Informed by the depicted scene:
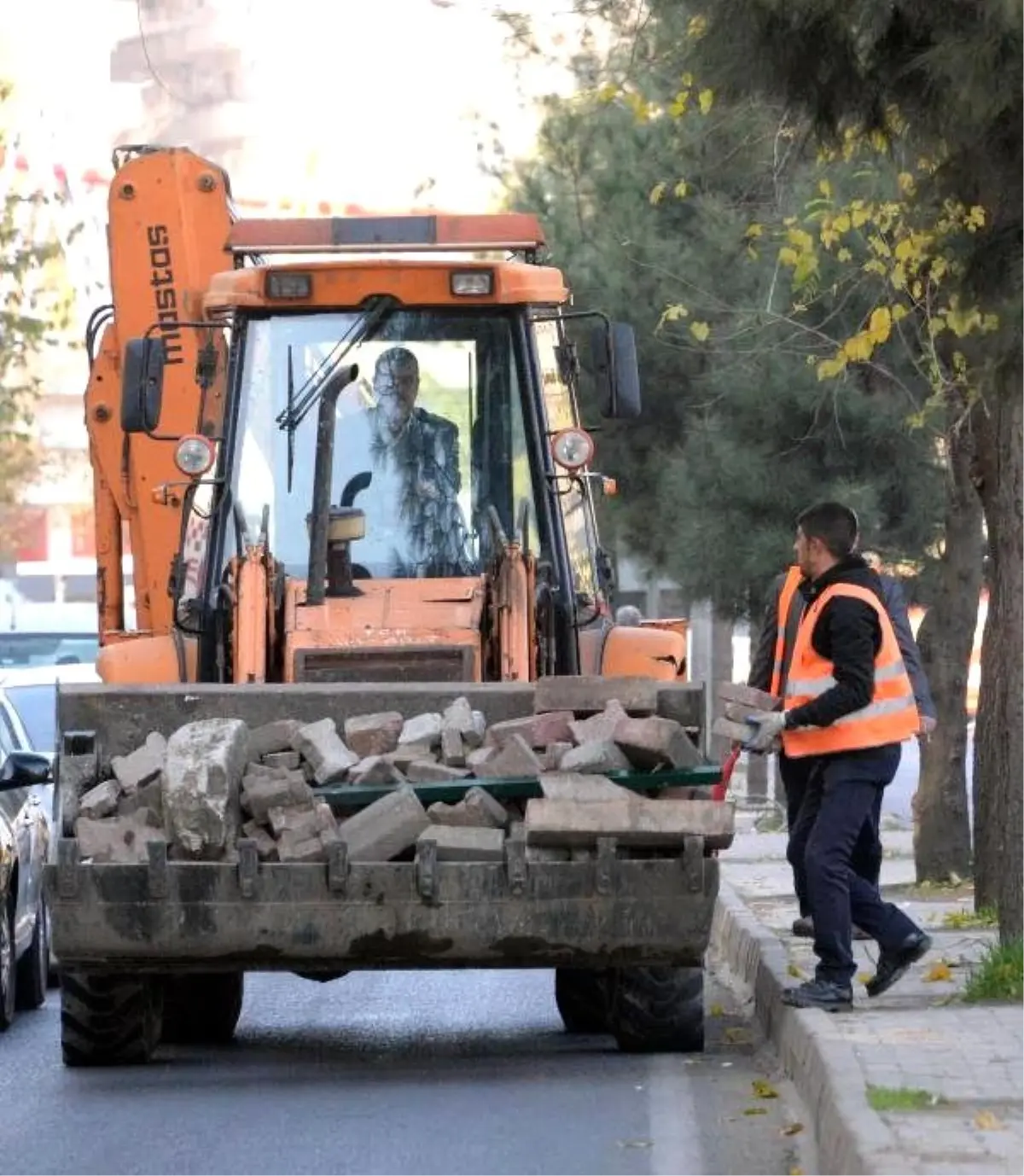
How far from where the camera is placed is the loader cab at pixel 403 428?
11977 mm

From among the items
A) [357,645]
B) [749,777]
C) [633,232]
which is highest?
[633,232]

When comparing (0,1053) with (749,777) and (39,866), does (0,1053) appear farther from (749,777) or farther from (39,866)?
(749,777)

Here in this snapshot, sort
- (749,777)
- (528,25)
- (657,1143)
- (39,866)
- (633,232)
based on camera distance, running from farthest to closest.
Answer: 1. (749,777)
2. (633,232)
3. (528,25)
4. (39,866)
5. (657,1143)

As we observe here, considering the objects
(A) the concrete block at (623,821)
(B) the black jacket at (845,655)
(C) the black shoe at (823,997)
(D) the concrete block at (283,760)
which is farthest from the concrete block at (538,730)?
(C) the black shoe at (823,997)

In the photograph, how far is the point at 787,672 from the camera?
11.8m

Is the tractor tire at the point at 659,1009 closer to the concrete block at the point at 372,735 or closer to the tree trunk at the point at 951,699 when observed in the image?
the concrete block at the point at 372,735

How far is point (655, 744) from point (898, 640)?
2.14 meters

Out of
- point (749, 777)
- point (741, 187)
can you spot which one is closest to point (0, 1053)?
point (741, 187)

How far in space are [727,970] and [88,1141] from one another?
594 centimetres

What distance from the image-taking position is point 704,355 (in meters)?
24.9

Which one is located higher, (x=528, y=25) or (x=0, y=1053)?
(x=528, y=25)

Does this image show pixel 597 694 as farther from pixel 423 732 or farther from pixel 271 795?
pixel 271 795

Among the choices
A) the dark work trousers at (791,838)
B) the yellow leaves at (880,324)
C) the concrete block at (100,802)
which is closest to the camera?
the concrete block at (100,802)

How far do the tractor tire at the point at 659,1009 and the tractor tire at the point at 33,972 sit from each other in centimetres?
338
